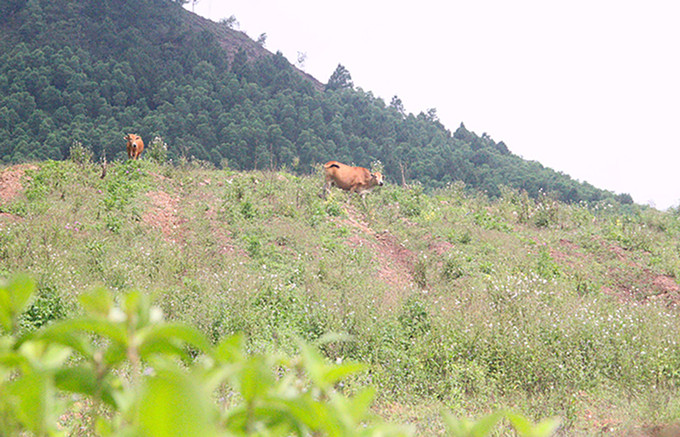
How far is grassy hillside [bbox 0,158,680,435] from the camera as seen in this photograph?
4.85m

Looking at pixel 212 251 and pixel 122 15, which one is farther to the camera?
pixel 122 15

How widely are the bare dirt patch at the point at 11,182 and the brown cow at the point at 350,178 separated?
6723 mm

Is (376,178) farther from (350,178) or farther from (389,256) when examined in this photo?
(389,256)

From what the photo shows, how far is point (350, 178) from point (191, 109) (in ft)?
106

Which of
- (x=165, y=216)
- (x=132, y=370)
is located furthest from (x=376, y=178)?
(x=132, y=370)

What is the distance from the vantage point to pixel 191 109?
4156 centimetres

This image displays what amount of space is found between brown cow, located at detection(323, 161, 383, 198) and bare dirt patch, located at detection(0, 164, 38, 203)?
672cm

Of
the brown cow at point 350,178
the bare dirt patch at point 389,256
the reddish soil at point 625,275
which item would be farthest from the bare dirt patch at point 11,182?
the reddish soil at point 625,275

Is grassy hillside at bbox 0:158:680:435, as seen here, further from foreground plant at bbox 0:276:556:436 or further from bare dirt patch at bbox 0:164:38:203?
foreground plant at bbox 0:276:556:436

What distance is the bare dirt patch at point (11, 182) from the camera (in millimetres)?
8805

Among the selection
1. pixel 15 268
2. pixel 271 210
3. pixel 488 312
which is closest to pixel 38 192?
pixel 15 268

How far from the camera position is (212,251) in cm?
805

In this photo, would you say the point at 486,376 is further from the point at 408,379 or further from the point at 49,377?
the point at 49,377

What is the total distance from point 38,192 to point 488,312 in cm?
821
